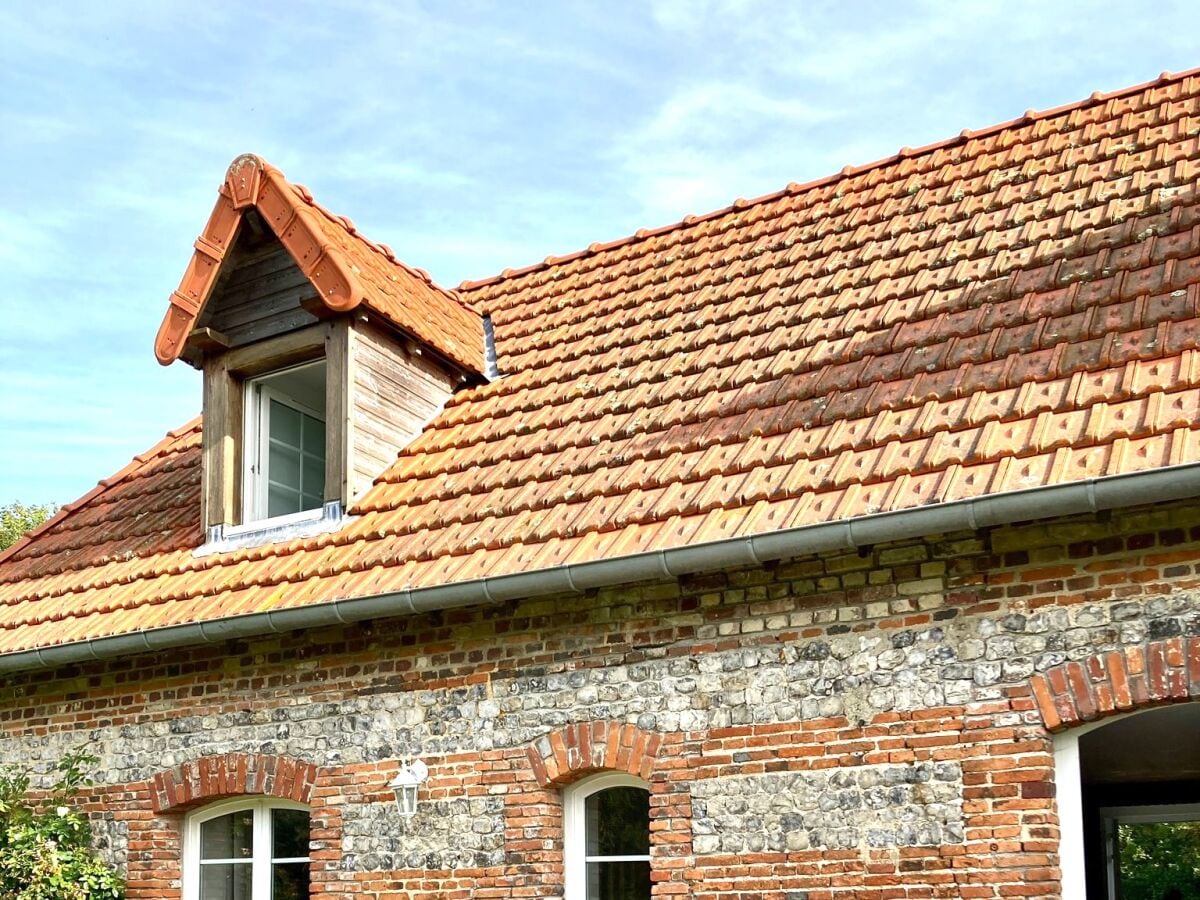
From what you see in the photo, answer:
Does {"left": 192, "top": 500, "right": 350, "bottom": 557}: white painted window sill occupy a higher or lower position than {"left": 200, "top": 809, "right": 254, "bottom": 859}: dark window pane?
higher

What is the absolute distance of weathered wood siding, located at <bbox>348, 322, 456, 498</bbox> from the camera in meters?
10.5

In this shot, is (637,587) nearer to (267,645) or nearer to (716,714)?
(716,714)

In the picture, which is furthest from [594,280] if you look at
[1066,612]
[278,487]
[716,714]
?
[1066,612]

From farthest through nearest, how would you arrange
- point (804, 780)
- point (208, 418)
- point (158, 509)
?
point (158, 509) → point (208, 418) → point (804, 780)

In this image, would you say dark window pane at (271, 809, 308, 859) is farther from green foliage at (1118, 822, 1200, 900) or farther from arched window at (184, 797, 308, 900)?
green foliage at (1118, 822, 1200, 900)

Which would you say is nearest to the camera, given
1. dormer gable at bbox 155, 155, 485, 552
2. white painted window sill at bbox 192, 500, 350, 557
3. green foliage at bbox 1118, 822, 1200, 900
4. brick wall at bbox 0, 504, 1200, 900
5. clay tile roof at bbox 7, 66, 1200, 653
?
brick wall at bbox 0, 504, 1200, 900

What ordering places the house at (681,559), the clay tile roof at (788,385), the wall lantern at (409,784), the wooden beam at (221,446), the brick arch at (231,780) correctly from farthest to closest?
the wooden beam at (221,446) < the brick arch at (231,780) < the wall lantern at (409,784) < the clay tile roof at (788,385) < the house at (681,559)

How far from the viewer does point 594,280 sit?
12.4 m

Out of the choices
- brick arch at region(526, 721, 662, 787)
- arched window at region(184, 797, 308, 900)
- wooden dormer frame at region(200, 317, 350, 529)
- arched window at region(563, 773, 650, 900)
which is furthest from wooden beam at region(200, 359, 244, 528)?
arched window at region(563, 773, 650, 900)

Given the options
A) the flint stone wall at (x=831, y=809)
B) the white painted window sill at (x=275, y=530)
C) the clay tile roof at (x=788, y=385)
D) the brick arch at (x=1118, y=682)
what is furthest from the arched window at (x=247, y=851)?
the brick arch at (x=1118, y=682)

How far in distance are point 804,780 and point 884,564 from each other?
48.0 inches

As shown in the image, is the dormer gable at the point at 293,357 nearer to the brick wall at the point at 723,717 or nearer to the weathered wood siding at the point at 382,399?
the weathered wood siding at the point at 382,399

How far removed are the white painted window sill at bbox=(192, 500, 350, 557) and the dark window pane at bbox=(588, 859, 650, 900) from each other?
10.3ft

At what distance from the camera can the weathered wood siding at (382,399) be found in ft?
34.6
